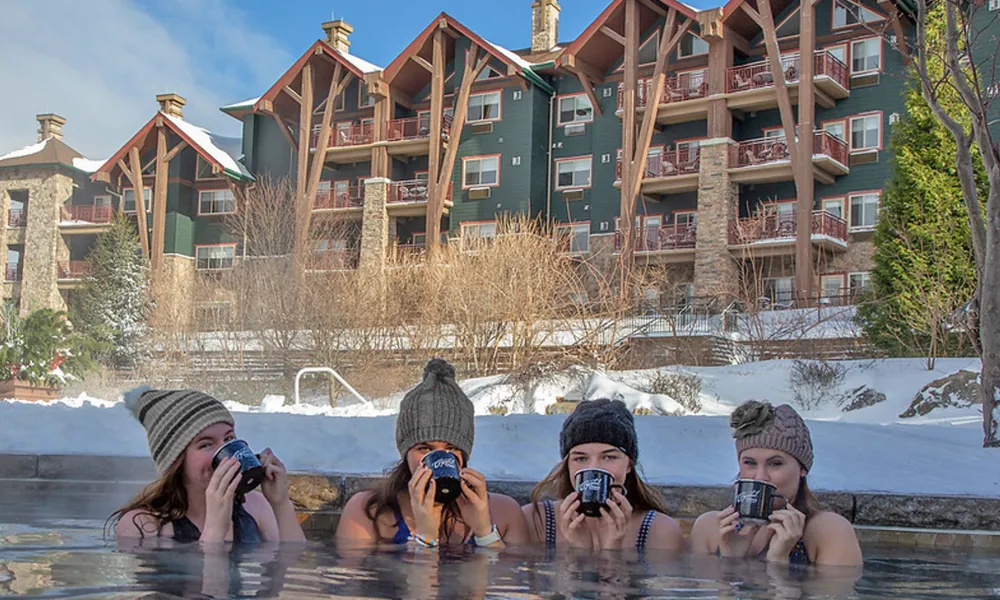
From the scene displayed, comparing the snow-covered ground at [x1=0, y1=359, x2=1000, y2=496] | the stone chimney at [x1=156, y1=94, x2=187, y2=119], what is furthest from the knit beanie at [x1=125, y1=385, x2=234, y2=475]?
the stone chimney at [x1=156, y1=94, x2=187, y2=119]

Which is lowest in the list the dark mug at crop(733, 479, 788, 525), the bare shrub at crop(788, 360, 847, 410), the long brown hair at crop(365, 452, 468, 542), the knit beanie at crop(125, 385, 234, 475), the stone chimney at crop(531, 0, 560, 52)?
the long brown hair at crop(365, 452, 468, 542)

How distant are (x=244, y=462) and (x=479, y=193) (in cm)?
3287

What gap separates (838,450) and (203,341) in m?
24.6

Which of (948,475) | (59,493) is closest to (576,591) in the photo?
(948,475)

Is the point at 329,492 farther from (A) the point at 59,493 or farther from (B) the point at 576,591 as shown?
(B) the point at 576,591

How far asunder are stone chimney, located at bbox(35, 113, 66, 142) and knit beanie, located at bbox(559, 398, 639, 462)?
47.9 meters

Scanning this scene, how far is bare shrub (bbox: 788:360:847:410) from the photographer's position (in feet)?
62.5

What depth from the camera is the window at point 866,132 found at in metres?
31.2

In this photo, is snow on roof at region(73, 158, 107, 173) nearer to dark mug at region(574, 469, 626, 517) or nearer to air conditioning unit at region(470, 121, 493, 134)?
air conditioning unit at region(470, 121, 493, 134)

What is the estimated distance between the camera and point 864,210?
3105 cm

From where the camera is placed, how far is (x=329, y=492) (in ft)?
22.0

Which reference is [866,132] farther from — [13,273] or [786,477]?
[13,273]

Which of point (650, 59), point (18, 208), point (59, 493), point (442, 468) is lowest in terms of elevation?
point (59, 493)

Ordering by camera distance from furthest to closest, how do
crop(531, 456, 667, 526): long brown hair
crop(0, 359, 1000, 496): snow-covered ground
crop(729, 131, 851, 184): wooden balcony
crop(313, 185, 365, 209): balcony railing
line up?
crop(313, 185, 365, 209): balcony railing → crop(729, 131, 851, 184): wooden balcony → crop(0, 359, 1000, 496): snow-covered ground → crop(531, 456, 667, 526): long brown hair
